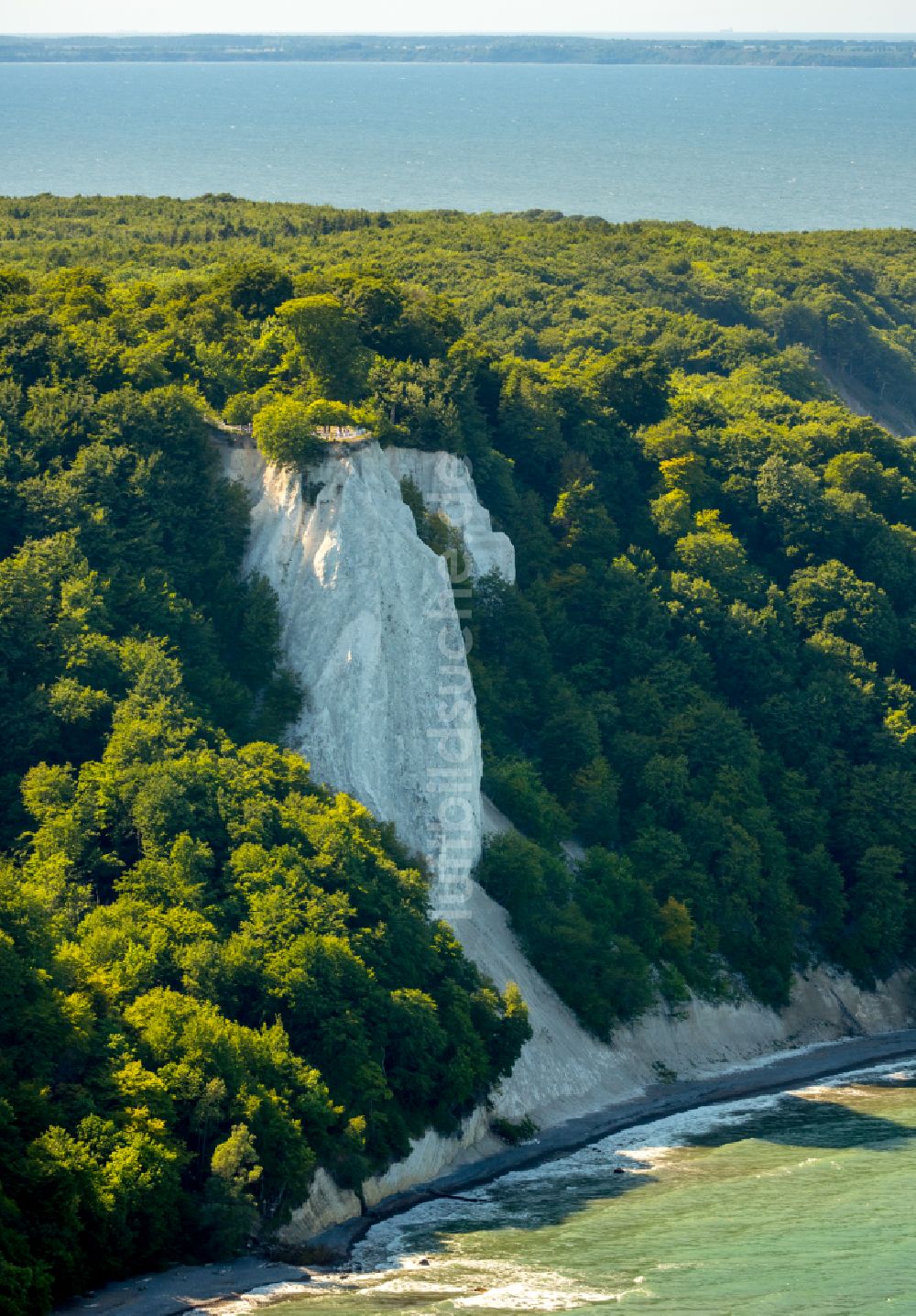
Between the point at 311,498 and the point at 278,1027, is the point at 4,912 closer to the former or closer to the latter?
the point at 278,1027

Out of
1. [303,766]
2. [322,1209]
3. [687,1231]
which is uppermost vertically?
[303,766]

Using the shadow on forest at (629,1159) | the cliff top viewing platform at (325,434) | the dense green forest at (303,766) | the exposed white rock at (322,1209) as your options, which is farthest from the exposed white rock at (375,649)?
the exposed white rock at (322,1209)

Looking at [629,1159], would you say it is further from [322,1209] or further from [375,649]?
[375,649]

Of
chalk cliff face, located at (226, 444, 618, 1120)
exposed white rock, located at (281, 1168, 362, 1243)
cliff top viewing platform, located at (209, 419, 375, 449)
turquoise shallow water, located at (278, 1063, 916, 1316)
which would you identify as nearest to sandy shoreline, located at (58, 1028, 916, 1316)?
exposed white rock, located at (281, 1168, 362, 1243)

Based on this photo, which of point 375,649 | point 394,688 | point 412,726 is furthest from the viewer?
point 394,688

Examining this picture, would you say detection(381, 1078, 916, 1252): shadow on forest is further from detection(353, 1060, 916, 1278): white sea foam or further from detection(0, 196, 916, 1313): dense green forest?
detection(0, 196, 916, 1313): dense green forest

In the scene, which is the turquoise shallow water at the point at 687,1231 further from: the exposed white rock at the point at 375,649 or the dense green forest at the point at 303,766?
the exposed white rock at the point at 375,649

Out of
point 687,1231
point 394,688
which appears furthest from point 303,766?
point 687,1231

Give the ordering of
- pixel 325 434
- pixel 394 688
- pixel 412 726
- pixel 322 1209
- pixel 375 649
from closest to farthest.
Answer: pixel 322 1209, pixel 375 649, pixel 412 726, pixel 394 688, pixel 325 434
